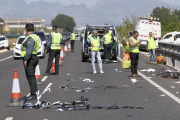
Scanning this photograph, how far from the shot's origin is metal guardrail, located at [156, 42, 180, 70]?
20.9 meters

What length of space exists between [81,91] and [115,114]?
142 inches

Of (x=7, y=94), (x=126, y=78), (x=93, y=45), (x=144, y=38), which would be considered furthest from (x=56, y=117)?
(x=144, y=38)

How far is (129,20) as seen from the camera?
7050cm

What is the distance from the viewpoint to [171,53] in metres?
22.1

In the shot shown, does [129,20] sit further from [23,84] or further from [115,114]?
[115,114]

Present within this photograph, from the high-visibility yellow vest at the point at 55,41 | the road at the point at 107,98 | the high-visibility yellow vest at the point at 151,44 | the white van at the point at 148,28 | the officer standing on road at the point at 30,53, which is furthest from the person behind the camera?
the white van at the point at 148,28

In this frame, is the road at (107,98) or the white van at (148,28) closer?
the road at (107,98)

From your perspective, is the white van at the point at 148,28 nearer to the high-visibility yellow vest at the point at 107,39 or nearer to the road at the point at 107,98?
the high-visibility yellow vest at the point at 107,39

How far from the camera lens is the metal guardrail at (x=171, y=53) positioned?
20.9m

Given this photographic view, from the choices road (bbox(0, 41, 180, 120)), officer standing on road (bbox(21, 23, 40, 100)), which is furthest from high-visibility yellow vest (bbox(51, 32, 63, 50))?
officer standing on road (bbox(21, 23, 40, 100))

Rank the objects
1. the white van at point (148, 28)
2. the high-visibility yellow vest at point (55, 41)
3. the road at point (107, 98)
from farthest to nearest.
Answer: the white van at point (148, 28) → the high-visibility yellow vest at point (55, 41) → the road at point (107, 98)

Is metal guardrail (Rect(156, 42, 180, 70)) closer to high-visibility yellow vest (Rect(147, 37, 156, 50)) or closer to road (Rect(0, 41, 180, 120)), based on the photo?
high-visibility yellow vest (Rect(147, 37, 156, 50))

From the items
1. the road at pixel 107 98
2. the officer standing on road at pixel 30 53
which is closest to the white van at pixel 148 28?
the road at pixel 107 98

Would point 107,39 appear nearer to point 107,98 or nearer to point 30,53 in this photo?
point 107,98
